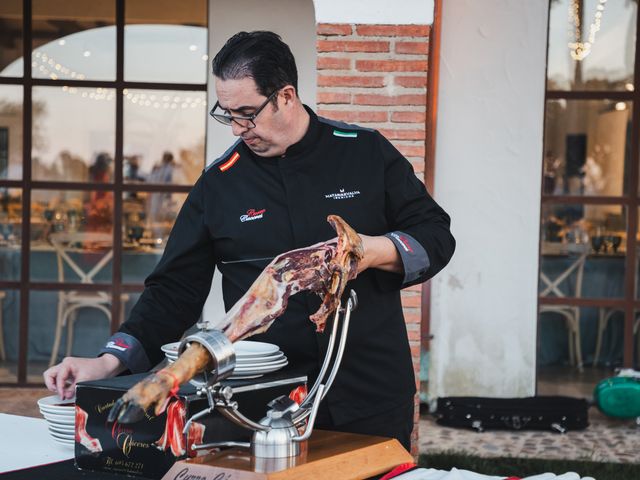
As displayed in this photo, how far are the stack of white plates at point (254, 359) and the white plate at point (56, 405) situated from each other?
272mm

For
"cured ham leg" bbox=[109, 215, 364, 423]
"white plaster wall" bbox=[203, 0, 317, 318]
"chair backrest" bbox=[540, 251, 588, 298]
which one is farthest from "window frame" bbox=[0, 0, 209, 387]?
"cured ham leg" bbox=[109, 215, 364, 423]

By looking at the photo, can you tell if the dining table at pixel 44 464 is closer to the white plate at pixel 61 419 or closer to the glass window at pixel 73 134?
the white plate at pixel 61 419

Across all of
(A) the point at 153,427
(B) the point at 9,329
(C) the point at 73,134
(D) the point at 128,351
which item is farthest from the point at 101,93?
(A) the point at 153,427

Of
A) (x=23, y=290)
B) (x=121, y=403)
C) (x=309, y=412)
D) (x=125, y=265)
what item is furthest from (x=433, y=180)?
(x=121, y=403)

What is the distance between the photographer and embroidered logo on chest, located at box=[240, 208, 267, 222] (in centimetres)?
245

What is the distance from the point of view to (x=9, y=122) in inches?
280

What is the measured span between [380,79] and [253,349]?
130 inches

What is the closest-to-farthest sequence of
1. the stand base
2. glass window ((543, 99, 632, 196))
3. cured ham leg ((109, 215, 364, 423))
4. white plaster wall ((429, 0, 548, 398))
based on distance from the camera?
cured ham leg ((109, 215, 364, 423)) → the stand base → white plaster wall ((429, 0, 548, 398)) → glass window ((543, 99, 632, 196))

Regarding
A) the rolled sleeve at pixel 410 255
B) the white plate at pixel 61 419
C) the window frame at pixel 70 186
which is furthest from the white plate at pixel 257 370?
the window frame at pixel 70 186

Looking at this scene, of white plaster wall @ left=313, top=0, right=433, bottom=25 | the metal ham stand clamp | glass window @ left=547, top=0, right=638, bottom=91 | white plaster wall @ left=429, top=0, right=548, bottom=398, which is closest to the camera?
the metal ham stand clamp

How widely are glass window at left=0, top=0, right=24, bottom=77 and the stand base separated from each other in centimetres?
570

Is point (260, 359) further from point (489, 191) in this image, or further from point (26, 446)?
point (489, 191)

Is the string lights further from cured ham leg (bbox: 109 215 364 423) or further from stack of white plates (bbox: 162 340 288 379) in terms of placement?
cured ham leg (bbox: 109 215 364 423)

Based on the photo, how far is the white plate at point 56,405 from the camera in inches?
86.5
